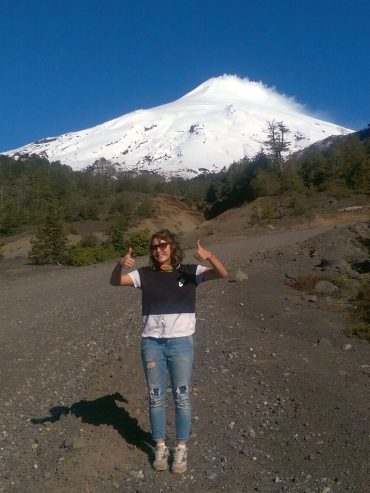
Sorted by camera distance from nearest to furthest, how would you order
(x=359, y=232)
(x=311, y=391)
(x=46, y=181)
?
(x=311, y=391), (x=359, y=232), (x=46, y=181)

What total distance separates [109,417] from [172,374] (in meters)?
1.13

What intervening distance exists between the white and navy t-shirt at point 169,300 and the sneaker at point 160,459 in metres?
0.75

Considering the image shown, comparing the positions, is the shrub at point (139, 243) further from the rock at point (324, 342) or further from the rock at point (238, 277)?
the rock at point (324, 342)

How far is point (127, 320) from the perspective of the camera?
9.59 meters

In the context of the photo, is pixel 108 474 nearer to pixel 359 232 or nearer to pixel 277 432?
pixel 277 432

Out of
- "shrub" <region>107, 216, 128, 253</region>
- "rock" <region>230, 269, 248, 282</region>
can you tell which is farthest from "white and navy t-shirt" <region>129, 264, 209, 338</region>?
"shrub" <region>107, 216, 128, 253</region>

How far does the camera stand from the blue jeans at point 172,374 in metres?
3.86

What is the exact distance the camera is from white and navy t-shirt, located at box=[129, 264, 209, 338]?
386 cm

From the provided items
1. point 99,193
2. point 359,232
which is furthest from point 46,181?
point 359,232

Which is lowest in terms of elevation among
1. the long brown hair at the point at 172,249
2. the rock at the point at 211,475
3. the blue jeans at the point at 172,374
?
the rock at the point at 211,475

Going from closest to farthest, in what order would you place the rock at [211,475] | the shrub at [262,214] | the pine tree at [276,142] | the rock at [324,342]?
the rock at [211,475]
the rock at [324,342]
the shrub at [262,214]
the pine tree at [276,142]

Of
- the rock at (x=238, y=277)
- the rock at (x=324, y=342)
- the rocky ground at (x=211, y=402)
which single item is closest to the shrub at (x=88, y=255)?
the rock at (x=238, y=277)

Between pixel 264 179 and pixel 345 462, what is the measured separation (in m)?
47.4

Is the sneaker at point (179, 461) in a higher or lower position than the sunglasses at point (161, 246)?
lower
